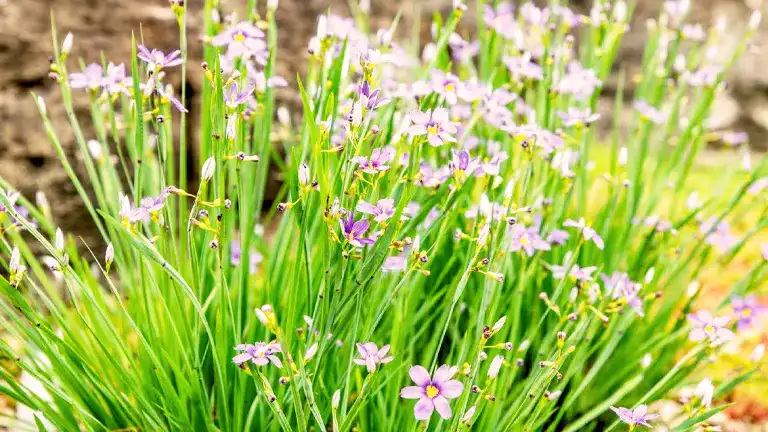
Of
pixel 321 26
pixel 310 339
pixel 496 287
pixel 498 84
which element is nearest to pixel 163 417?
pixel 310 339

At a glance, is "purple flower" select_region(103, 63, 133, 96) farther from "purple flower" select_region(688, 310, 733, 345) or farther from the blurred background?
"purple flower" select_region(688, 310, 733, 345)

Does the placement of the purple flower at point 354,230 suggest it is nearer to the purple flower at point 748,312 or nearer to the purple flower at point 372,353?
the purple flower at point 372,353

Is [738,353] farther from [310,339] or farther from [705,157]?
[705,157]

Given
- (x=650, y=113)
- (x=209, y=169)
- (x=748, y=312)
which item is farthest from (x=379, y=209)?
(x=748, y=312)

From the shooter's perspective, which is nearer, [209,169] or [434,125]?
[209,169]

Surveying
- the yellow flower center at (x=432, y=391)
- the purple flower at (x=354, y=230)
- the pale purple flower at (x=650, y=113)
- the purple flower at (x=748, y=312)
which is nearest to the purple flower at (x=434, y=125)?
the purple flower at (x=354, y=230)

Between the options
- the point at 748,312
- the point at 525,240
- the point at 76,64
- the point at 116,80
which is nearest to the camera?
the point at 116,80

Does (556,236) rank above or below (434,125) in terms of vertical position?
below

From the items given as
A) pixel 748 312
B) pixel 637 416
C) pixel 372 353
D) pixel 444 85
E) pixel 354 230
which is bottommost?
pixel 748 312

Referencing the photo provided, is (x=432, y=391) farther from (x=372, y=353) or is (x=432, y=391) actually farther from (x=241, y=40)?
(x=241, y=40)
